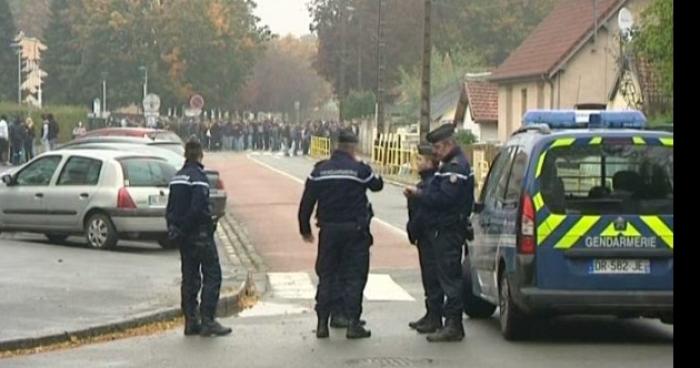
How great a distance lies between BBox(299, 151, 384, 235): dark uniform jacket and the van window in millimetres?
1665

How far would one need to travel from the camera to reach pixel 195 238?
13.6m

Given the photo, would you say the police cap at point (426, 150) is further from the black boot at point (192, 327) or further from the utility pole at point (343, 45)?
the utility pole at point (343, 45)

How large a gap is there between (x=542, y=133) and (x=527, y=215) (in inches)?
33.3

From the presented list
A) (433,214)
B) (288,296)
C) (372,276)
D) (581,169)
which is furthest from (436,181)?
(372,276)

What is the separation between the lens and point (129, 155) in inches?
903

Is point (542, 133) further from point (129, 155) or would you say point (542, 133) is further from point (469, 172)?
point (129, 155)

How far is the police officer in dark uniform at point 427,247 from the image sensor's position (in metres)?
13.3

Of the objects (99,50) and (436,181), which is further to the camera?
(99,50)

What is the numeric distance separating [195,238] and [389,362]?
258 cm

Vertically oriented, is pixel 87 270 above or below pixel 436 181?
below

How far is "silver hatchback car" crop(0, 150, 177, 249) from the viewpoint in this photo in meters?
22.1

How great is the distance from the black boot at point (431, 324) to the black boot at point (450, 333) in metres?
0.28
